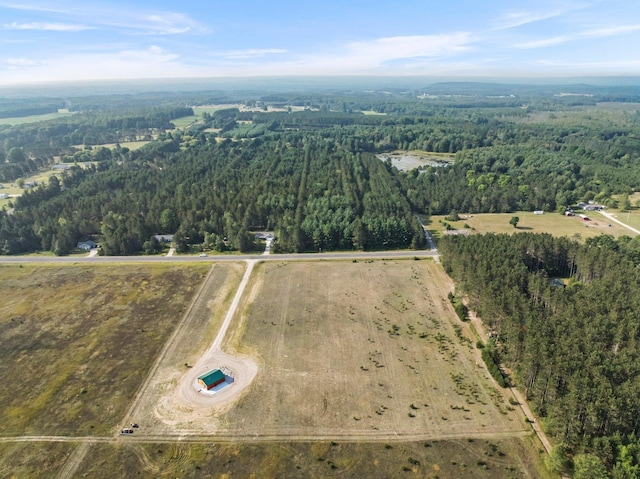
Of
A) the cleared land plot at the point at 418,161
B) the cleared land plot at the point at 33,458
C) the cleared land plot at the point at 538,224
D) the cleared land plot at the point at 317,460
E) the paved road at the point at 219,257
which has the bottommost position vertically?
the cleared land plot at the point at 317,460

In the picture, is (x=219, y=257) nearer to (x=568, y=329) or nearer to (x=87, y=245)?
(x=87, y=245)

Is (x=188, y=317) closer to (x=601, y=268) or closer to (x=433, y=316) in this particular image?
(x=433, y=316)

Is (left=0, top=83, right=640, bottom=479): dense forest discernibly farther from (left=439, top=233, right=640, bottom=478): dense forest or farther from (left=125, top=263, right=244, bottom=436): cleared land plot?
(left=125, top=263, right=244, bottom=436): cleared land plot

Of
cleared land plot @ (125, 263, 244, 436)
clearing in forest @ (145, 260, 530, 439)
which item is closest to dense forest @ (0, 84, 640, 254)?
cleared land plot @ (125, 263, 244, 436)

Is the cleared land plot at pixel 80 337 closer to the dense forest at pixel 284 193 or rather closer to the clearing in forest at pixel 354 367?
the clearing in forest at pixel 354 367

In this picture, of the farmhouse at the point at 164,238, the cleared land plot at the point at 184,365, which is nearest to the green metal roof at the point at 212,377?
the cleared land plot at the point at 184,365
